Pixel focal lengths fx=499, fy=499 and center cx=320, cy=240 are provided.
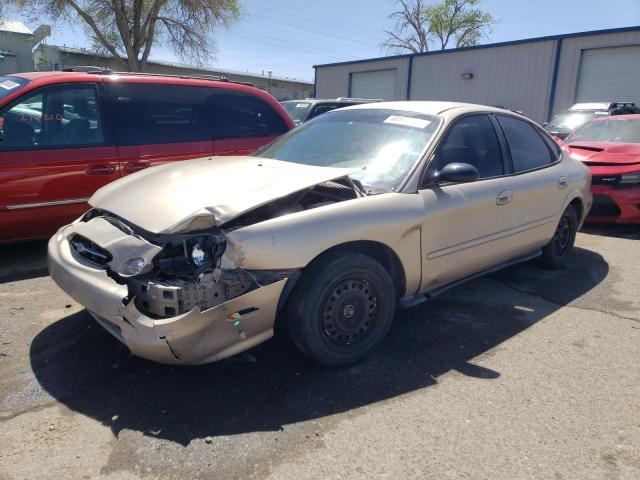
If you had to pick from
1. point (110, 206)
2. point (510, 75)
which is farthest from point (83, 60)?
point (110, 206)

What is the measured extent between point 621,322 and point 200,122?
4489mm

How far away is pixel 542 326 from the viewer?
12.3ft

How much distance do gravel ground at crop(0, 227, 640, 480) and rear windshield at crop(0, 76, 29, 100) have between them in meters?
1.98

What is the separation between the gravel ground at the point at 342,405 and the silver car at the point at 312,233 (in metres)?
0.31

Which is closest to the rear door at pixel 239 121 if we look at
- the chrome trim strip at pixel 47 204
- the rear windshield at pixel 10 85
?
the chrome trim strip at pixel 47 204

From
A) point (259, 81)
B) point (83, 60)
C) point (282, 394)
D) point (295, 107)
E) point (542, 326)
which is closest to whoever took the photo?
point (282, 394)

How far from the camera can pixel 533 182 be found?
425 cm

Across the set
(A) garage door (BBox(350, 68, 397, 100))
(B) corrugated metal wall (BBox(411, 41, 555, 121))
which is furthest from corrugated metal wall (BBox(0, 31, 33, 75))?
(B) corrugated metal wall (BBox(411, 41, 555, 121))

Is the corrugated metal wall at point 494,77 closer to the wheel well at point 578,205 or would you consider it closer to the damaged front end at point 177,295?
the wheel well at point 578,205

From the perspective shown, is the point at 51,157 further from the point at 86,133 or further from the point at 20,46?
the point at 20,46

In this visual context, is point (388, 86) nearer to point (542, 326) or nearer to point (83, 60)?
point (83, 60)

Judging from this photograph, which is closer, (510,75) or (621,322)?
(621,322)

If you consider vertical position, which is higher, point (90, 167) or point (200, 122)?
point (200, 122)

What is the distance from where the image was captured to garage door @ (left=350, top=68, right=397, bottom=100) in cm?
2553
